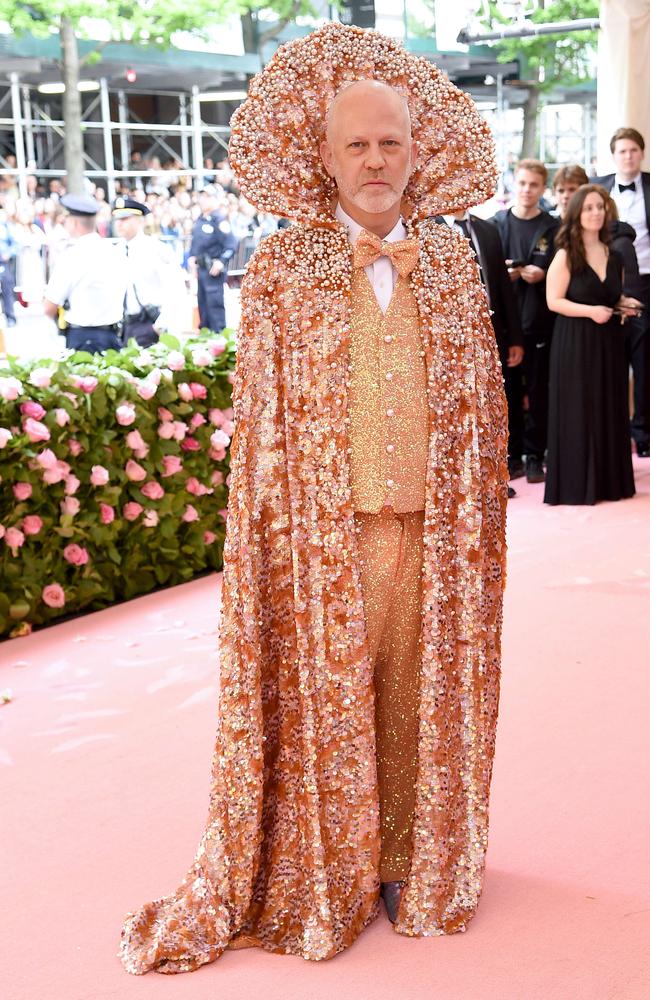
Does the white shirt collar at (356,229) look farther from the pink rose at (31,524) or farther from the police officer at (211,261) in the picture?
the police officer at (211,261)

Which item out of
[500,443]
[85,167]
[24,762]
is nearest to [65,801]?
[24,762]

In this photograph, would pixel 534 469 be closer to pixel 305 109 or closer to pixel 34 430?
pixel 34 430

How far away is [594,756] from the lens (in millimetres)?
3586

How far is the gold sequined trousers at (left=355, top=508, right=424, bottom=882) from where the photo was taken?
2.54 meters

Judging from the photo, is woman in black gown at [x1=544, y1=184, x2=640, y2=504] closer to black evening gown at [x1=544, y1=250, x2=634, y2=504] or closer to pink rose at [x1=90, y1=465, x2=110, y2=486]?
black evening gown at [x1=544, y1=250, x2=634, y2=504]

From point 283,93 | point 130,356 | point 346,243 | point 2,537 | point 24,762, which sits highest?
point 283,93

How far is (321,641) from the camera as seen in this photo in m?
2.48

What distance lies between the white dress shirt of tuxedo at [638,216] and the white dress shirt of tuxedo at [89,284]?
10.4 ft

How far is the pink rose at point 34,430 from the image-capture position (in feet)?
15.8

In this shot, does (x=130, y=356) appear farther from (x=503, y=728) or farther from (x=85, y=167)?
(x=85, y=167)

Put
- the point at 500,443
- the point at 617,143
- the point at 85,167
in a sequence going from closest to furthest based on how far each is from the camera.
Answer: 1. the point at 500,443
2. the point at 617,143
3. the point at 85,167

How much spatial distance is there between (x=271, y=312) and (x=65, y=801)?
1618mm

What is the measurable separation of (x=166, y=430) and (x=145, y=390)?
0.69ft

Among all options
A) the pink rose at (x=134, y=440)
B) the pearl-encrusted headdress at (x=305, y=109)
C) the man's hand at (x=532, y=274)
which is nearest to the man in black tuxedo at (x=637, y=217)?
the man's hand at (x=532, y=274)
